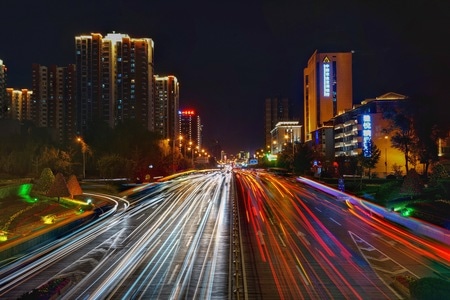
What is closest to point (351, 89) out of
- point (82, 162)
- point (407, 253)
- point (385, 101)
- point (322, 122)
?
point (322, 122)

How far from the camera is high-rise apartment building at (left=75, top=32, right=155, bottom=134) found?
135125mm

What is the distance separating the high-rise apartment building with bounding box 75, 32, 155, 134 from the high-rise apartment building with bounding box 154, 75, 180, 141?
83.6 ft

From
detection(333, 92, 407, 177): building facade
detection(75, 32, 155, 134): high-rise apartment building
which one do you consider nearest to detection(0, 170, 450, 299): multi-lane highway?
detection(333, 92, 407, 177): building facade

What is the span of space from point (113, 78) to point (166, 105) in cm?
4091

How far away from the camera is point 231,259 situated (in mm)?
18797

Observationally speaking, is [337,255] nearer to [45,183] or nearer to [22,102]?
[45,183]

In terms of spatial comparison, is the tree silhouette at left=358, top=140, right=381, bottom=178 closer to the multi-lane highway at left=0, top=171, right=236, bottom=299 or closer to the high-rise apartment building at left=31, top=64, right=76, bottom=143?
the multi-lane highway at left=0, top=171, right=236, bottom=299

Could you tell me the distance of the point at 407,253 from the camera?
20.2 m

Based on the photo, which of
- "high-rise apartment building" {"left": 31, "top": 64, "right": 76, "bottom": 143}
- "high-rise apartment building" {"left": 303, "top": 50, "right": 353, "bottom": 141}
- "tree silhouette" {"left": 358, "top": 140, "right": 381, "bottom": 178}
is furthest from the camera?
"high-rise apartment building" {"left": 31, "top": 64, "right": 76, "bottom": 143}

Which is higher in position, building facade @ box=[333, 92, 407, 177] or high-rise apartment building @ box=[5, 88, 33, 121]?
high-rise apartment building @ box=[5, 88, 33, 121]

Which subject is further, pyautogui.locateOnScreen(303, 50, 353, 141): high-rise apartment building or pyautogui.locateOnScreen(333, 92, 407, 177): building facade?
pyautogui.locateOnScreen(303, 50, 353, 141): high-rise apartment building

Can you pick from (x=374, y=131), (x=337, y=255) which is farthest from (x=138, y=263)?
(x=374, y=131)

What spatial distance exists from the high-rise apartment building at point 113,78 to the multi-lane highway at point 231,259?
106 m

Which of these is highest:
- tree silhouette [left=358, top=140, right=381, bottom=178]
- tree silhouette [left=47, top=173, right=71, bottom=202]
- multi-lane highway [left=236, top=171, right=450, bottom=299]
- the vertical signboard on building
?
the vertical signboard on building
